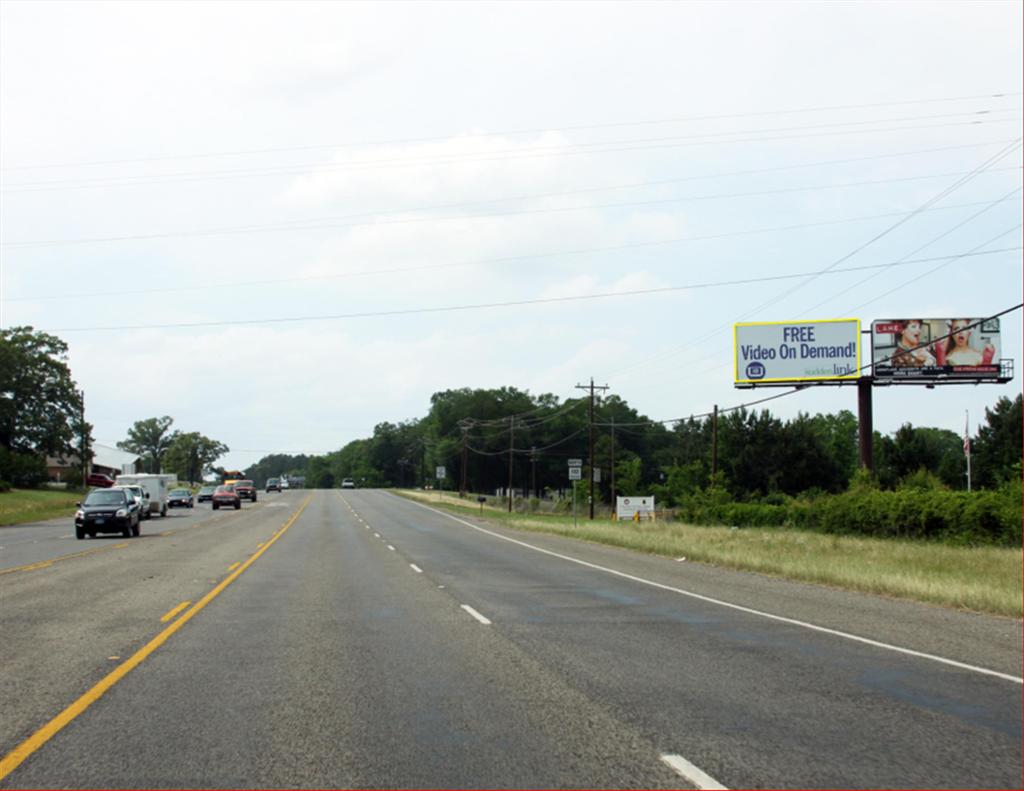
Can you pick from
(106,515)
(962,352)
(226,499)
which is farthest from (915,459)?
(106,515)

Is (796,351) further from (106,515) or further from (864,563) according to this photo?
(106,515)

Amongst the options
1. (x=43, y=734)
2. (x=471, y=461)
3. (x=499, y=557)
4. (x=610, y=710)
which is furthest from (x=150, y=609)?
(x=471, y=461)

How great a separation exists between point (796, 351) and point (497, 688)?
59822 mm

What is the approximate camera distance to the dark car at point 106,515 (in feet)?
126

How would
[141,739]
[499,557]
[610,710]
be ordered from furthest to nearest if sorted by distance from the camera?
[499,557] → [610,710] → [141,739]

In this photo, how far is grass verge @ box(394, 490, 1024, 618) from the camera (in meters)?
18.2

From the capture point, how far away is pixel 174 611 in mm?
15305

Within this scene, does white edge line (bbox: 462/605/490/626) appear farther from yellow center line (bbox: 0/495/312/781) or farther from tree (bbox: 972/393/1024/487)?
tree (bbox: 972/393/1024/487)

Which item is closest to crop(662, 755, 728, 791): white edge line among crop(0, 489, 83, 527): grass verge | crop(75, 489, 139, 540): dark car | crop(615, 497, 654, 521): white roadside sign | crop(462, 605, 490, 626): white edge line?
crop(462, 605, 490, 626): white edge line

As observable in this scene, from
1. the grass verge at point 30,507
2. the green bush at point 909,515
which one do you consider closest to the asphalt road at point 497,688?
the green bush at point 909,515

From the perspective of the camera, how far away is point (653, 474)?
17325 centimetres

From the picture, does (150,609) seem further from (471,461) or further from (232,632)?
(471,461)

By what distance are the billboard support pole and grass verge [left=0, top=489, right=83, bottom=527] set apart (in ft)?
157

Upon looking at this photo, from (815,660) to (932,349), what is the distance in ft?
197
